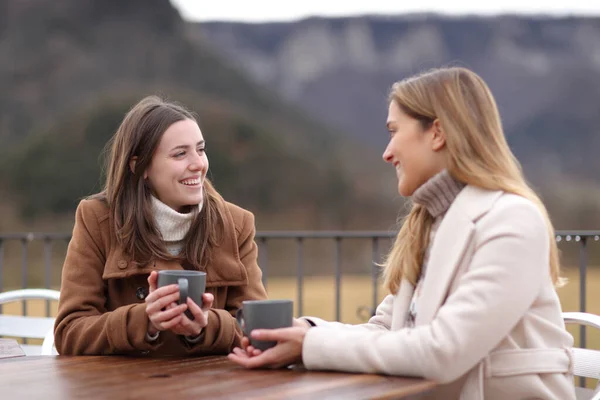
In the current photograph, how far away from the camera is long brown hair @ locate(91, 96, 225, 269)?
1673 mm

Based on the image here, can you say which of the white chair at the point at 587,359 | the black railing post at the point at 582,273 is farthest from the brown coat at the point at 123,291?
the black railing post at the point at 582,273

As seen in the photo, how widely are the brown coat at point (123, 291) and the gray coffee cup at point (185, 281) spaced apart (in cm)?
21

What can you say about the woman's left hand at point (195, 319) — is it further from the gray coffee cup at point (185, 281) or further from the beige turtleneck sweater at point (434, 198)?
the beige turtleneck sweater at point (434, 198)

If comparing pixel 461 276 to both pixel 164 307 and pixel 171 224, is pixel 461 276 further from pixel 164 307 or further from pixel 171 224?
pixel 171 224

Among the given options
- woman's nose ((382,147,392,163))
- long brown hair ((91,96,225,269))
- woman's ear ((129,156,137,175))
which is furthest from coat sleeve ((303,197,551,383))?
woman's ear ((129,156,137,175))

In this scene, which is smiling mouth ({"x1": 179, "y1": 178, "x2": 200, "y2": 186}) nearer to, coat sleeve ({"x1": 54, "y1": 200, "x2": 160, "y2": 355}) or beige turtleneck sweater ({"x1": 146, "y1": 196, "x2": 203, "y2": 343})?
beige turtleneck sweater ({"x1": 146, "y1": 196, "x2": 203, "y2": 343})

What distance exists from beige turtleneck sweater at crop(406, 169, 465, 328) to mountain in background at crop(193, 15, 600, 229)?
13.8 m

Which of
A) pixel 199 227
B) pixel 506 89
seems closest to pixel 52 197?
pixel 506 89

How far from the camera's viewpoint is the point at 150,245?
5.44ft

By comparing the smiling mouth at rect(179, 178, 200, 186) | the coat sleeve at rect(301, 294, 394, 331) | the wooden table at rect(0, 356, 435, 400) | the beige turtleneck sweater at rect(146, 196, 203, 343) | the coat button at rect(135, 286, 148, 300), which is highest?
the smiling mouth at rect(179, 178, 200, 186)

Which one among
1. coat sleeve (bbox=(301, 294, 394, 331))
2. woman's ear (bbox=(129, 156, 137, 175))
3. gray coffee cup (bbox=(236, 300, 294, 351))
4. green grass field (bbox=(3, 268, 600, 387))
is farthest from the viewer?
green grass field (bbox=(3, 268, 600, 387))

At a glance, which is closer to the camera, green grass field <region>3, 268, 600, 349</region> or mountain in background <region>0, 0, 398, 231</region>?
green grass field <region>3, 268, 600, 349</region>

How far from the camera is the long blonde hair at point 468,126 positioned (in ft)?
4.14

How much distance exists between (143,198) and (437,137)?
0.78m
